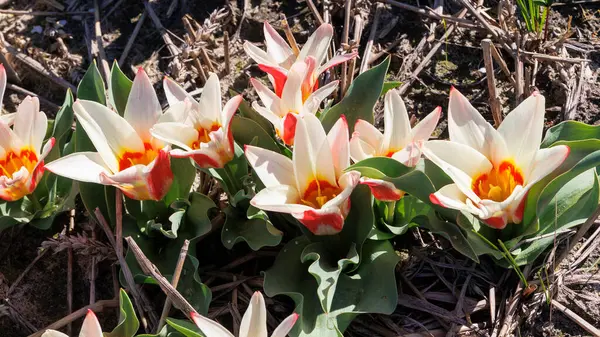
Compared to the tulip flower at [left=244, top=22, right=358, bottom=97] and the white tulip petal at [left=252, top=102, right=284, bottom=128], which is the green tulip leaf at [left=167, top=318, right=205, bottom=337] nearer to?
the white tulip petal at [left=252, top=102, right=284, bottom=128]

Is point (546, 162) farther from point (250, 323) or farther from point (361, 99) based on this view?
point (250, 323)

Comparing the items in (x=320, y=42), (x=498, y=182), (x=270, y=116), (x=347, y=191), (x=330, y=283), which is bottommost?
(x=330, y=283)

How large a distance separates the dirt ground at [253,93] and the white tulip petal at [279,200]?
35 centimetres

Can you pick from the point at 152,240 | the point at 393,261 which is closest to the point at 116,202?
the point at 152,240

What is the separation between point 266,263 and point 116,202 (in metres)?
0.44

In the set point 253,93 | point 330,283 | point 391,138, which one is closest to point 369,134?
point 391,138

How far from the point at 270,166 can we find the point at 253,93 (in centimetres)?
79

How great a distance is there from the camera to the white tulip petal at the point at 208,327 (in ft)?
5.00

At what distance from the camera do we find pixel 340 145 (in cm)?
165

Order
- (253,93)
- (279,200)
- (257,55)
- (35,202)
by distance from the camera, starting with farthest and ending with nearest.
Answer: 1. (253,93)
2. (35,202)
3. (257,55)
4. (279,200)

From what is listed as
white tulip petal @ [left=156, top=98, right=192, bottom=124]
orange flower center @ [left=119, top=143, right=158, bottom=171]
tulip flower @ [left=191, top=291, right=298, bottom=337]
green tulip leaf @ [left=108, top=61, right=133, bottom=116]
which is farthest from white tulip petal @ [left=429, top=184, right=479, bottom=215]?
green tulip leaf @ [left=108, top=61, right=133, bottom=116]

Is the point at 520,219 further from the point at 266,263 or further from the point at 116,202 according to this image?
the point at 116,202

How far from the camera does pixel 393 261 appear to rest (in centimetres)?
180

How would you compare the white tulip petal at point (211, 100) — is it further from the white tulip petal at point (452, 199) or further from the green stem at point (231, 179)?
the white tulip petal at point (452, 199)
